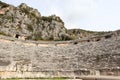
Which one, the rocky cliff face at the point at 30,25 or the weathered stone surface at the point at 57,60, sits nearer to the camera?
the weathered stone surface at the point at 57,60

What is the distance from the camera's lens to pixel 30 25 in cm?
3588

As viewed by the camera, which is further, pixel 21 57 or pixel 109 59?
pixel 21 57

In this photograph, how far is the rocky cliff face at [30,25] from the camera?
33.5 meters

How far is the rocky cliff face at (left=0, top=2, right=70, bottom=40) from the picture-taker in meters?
33.5

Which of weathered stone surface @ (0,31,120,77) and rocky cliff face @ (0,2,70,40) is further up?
rocky cliff face @ (0,2,70,40)

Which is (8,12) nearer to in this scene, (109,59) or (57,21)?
(57,21)

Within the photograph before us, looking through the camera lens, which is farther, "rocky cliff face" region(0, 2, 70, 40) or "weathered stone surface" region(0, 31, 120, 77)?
"rocky cliff face" region(0, 2, 70, 40)

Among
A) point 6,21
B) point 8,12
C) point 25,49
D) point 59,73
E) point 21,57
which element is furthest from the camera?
point 8,12

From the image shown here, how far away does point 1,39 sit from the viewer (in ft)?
71.2

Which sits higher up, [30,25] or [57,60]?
[30,25]

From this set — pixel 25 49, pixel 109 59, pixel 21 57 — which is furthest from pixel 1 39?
pixel 109 59

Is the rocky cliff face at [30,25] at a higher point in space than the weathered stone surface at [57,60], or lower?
higher

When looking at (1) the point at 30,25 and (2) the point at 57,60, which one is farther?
(1) the point at 30,25

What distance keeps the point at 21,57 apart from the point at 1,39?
Answer: 569 cm
